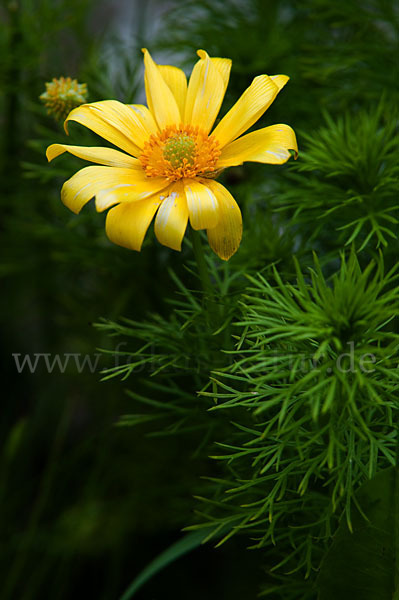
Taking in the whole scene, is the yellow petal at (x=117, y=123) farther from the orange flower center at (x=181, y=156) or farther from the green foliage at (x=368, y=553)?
the green foliage at (x=368, y=553)

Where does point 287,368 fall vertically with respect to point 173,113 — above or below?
below

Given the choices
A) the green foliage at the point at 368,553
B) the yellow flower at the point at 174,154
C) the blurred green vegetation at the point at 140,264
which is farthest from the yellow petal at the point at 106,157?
the green foliage at the point at 368,553

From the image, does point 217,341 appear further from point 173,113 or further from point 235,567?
point 235,567

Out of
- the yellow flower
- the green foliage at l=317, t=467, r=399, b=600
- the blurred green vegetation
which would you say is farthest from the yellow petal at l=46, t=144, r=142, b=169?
the green foliage at l=317, t=467, r=399, b=600

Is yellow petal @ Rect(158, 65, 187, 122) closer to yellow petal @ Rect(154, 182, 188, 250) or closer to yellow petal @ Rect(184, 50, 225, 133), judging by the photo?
yellow petal @ Rect(184, 50, 225, 133)

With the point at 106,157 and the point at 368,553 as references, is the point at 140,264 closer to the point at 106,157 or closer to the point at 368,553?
the point at 106,157

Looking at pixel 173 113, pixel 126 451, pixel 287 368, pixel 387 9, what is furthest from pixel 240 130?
pixel 126 451
